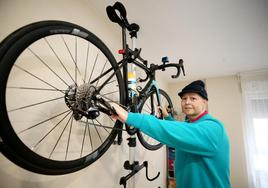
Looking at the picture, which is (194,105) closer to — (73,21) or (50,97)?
(50,97)

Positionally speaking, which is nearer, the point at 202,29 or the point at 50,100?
the point at 50,100

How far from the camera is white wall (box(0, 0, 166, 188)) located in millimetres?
592

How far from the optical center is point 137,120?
56 centimetres

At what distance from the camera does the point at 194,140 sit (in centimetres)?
59

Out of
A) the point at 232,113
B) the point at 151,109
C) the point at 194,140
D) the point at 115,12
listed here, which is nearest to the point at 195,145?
the point at 194,140

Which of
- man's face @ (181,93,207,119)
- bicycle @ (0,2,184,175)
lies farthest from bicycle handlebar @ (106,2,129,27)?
man's face @ (181,93,207,119)

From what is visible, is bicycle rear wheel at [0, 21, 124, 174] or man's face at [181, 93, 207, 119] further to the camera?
man's face at [181, 93, 207, 119]

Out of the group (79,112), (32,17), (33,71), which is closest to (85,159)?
(79,112)

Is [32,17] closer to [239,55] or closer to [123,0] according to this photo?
[123,0]

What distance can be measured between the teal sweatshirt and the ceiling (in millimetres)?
845

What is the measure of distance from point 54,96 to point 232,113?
2.87 meters

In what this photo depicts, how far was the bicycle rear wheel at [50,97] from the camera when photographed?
393 millimetres

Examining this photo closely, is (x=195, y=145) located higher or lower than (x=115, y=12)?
lower

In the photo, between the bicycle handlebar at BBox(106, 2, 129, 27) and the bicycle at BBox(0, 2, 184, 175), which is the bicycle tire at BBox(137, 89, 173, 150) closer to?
the bicycle at BBox(0, 2, 184, 175)
